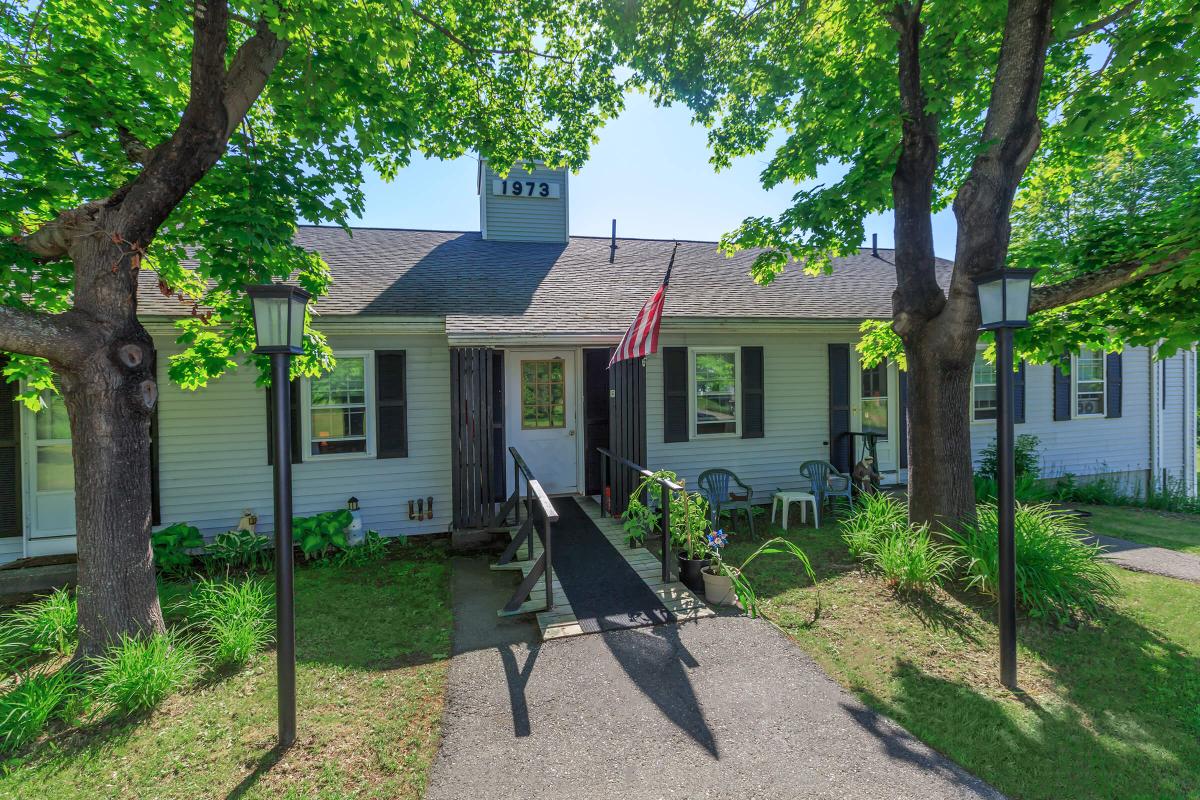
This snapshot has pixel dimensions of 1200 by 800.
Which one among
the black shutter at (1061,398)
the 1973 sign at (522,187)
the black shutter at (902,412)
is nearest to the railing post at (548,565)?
the black shutter at (902,412)

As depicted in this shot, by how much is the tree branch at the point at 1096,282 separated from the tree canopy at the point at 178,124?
6.12m

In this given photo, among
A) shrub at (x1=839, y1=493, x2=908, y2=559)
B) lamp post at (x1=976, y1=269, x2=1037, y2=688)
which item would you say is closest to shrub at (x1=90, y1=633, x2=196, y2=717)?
lamp post at (x1=976, y1=269, x2=1037, y2=688)

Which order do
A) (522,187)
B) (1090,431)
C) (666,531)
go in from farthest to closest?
(522,187) < (1090,431) < (666,531)

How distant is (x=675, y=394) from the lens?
26.0 ft

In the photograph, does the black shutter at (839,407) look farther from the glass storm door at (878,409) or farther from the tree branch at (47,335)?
the tree branch at (47,335)

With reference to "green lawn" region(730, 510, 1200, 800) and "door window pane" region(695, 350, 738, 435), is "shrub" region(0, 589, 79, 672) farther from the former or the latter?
"door window pane" region(695, 350, 738, 435)

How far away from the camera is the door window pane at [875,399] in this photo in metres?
8.80

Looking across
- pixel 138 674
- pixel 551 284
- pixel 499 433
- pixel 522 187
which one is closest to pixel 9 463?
pixel 138 674

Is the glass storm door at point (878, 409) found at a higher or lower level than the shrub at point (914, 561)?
higher

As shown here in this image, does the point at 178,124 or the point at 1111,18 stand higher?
the point at 1111,18

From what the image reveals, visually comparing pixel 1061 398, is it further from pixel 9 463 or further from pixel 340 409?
pixel 9 463

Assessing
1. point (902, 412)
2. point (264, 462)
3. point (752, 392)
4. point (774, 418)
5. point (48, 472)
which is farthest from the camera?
point (902, 412)

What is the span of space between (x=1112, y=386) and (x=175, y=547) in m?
15.5

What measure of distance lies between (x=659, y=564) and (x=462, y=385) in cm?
310
